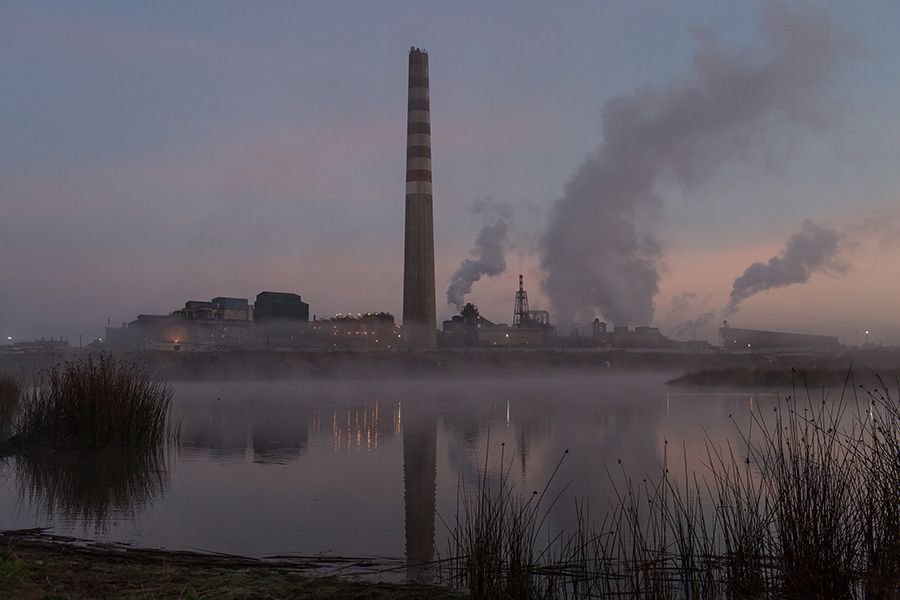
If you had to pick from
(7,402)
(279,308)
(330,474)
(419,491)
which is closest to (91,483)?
(330,474)

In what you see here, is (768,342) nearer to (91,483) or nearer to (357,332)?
(357,332)

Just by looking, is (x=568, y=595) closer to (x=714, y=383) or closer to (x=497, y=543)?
(x=497, y=543)

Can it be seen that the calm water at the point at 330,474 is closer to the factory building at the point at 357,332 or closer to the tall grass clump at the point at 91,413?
the tall grass clump at the point at 91,413

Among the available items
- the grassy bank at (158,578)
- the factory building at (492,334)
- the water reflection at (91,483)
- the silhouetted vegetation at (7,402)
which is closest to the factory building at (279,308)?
the factory building at (492,334)

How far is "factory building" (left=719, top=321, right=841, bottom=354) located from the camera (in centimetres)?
10069

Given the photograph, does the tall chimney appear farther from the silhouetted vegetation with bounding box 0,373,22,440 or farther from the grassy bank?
the grassy bank

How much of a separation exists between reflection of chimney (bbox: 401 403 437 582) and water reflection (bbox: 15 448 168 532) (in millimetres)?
3871

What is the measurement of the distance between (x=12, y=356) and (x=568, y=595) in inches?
2871

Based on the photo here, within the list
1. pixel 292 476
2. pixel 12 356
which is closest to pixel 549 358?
pixel 12 356

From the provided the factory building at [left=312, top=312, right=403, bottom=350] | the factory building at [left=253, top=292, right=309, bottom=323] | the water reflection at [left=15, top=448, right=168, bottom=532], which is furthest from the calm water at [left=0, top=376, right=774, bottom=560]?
the factory building at [left=253, top=292, right=309, bottom=323]

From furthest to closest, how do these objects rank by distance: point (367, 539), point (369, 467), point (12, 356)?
point (12, 356), point (369, 467), point (367, 539)

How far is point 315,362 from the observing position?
234 ft

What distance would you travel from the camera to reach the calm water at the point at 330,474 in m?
9.85

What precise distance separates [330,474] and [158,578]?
7.92 metres
